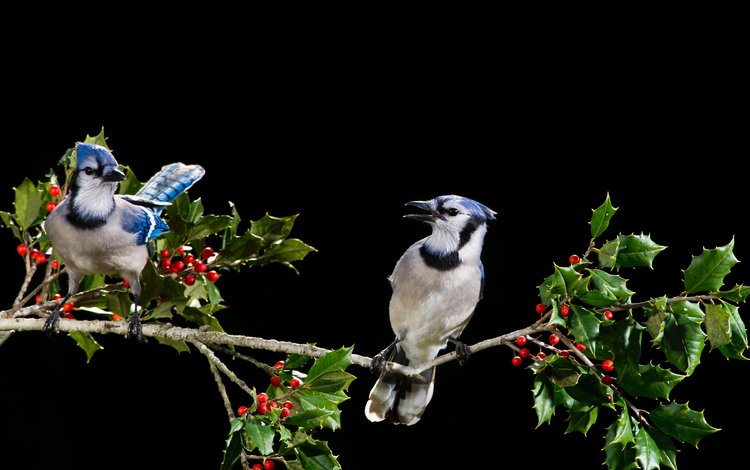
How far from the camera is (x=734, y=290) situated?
98.4 inches

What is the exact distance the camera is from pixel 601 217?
2.52 metres

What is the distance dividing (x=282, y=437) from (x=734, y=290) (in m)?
1.28

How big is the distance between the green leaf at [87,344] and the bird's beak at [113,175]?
2.97 feet

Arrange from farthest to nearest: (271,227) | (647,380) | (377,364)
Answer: (271,227) < (377,364) < (647,380)

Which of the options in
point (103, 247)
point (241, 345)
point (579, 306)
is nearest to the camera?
point (579, 306)

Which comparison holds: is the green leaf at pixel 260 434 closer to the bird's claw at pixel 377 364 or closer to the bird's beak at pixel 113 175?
the bird's claw at pixel 377 364

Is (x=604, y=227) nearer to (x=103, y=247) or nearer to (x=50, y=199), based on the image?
(x=103, y=247)

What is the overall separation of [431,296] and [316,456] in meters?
0.56

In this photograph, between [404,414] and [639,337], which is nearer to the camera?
[639,337]

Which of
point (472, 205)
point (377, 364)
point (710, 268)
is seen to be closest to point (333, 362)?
point (377, 364)

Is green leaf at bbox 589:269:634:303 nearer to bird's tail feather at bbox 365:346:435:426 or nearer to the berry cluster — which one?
bird's tail feather at bbox 365:346:435:426

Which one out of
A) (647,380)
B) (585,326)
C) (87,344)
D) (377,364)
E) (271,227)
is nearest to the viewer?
(585,326)

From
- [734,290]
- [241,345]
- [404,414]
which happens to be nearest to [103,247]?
[241,345]

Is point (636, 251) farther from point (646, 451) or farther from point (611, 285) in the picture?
Result: point (646, 451)
